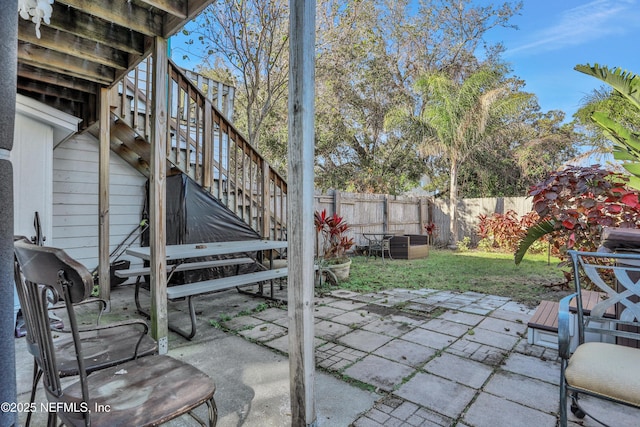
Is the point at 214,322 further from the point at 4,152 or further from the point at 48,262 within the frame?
the point at 4,152

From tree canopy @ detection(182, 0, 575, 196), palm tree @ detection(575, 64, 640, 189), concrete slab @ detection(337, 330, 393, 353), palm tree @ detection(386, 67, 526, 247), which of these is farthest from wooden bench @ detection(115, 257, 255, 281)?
tree canopy @ detection(182, 0, 575, 196)

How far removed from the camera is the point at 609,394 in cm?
126

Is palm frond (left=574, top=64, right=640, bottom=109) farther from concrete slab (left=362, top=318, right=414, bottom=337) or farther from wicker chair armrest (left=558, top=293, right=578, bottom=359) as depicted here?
concrete slab (left=362, top=318, right=414, bottom=337)

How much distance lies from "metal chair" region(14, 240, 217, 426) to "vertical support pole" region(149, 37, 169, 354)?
1.29 meters

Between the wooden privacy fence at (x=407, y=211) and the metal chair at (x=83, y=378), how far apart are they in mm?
6053

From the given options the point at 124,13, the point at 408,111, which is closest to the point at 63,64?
the point at 124,13

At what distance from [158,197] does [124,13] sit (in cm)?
136

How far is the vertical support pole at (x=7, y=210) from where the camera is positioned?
1.79ft

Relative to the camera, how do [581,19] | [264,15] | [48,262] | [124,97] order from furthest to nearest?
[581,19] → [264,15] → [124,97] → [48,262]

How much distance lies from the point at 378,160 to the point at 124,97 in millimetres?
10008

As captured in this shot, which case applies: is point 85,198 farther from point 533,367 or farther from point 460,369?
point 533,367

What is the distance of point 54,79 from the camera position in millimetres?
3381

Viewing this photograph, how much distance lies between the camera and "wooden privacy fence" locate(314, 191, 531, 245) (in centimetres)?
818

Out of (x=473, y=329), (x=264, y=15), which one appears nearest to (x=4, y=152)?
(x=473, y=329)
